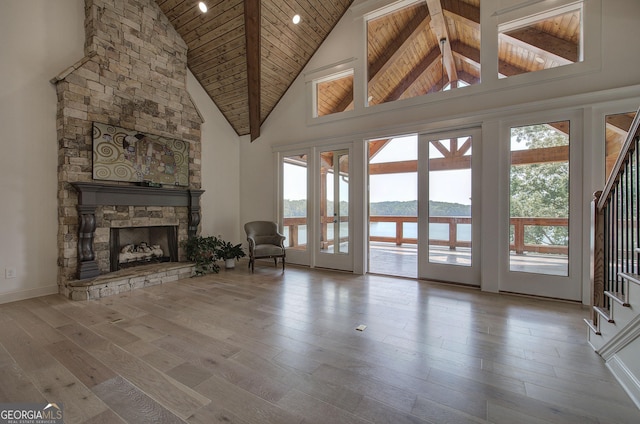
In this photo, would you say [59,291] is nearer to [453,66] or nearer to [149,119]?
[149,119]

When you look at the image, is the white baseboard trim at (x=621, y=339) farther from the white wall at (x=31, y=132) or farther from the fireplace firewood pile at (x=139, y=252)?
A: the white wall at (x=31, y=132)

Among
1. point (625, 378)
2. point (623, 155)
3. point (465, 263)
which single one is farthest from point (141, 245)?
point (623, 155)

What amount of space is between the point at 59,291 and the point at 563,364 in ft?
18.0

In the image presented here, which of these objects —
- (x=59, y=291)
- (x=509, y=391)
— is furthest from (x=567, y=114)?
(x=59, y=291)

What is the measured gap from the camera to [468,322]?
8.93 feet

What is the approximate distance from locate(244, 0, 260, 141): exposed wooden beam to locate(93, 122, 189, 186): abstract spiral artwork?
145 centimetres

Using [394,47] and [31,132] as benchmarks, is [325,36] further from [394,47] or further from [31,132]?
[31,132]

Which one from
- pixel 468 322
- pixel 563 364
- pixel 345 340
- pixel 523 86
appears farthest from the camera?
pixel 523 86

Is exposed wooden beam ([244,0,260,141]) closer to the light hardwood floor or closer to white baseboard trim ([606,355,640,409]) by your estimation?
the light hardwood floor

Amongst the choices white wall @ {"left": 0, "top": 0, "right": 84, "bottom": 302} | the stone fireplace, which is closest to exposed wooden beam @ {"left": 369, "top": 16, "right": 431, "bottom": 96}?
the stone fireplace

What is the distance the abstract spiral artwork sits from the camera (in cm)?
394

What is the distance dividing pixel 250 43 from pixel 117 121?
2.41m

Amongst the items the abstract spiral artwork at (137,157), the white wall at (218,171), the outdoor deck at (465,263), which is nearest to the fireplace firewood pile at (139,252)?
the white wall at (218,171)

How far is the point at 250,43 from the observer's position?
15.0 ft
